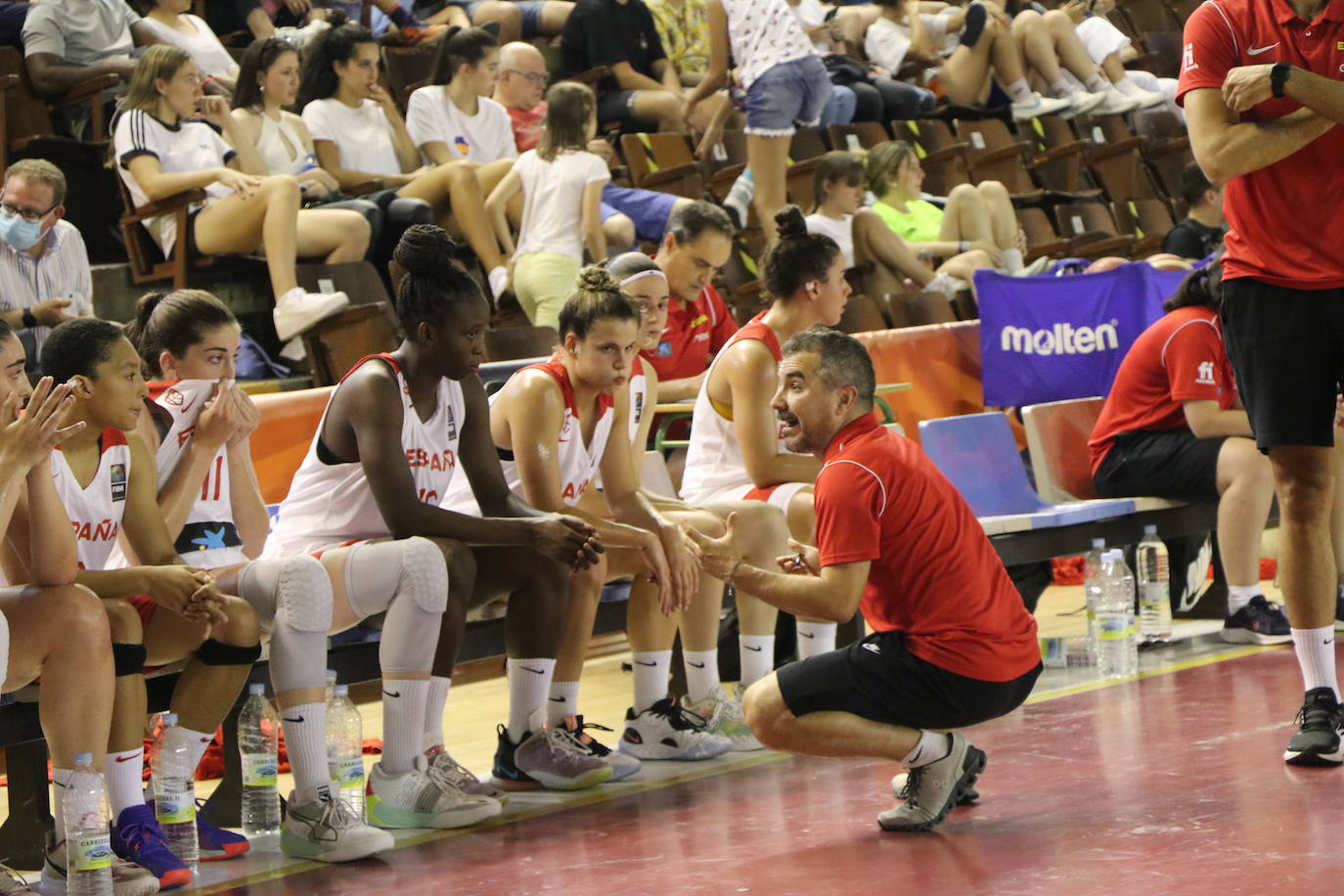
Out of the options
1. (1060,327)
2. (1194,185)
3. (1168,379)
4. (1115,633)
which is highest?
(1194,185)

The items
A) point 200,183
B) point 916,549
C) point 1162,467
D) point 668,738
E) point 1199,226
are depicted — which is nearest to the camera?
point 916,549

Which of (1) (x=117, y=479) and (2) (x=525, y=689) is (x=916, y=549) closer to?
(2) (x=525, y=689)

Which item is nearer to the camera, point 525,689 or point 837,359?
point 837,359

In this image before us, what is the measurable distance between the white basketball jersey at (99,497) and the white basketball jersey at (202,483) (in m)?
0.25

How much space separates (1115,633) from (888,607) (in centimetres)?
186

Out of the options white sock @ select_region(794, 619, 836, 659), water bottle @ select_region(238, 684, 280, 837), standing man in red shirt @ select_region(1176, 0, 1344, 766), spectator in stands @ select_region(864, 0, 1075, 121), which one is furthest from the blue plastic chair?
spectator in stands @ select_region(864, 0, 1075, 121)

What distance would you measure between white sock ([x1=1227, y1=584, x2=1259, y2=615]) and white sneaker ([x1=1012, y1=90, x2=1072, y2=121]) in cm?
672

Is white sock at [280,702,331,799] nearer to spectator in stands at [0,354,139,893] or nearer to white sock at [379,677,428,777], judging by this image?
white sock at [379,677,428,777]

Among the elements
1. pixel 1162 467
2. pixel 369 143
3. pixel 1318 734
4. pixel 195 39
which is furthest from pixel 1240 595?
pixel 195 39

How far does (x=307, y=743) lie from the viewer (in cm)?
372

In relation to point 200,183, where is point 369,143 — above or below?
above

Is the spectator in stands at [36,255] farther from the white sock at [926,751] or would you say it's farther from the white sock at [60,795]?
the white sock at [926,751]

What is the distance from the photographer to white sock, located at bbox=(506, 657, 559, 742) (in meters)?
4.23

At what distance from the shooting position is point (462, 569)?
3.95 meters
